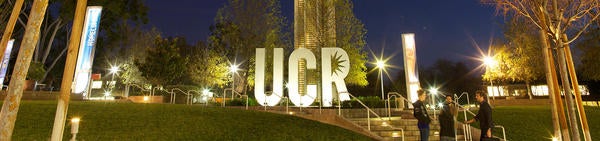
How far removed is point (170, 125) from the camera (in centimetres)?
830

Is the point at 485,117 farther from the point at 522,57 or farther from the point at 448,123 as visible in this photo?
the point at 522,57

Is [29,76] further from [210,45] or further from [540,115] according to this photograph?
[540,115]

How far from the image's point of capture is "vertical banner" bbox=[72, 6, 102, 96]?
673 inches

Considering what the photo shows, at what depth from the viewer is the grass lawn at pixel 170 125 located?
740cm

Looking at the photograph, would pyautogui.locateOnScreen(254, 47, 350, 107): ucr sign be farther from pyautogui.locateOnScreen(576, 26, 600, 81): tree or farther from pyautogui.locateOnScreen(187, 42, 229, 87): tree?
pyautogui.locateOnScreen(576, 26, 600, 81): tree

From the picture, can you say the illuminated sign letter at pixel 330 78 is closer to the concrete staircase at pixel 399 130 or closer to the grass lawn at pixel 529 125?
the concrete staircase at pixel 399 130

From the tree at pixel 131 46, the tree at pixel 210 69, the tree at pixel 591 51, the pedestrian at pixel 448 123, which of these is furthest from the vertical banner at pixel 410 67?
the tree at pixel 131 46

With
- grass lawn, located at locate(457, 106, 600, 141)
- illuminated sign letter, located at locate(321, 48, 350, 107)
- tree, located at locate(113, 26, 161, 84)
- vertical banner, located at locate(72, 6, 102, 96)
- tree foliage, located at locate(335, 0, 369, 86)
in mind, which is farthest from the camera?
tree, located at locate(113, 26, 161, 84)

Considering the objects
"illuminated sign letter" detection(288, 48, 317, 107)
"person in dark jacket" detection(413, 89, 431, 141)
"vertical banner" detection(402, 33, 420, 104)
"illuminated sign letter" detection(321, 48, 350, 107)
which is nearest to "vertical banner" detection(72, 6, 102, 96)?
"illuminated sign letter" detection(288, 48, 317, 107)

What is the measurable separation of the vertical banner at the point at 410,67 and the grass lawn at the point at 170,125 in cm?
672

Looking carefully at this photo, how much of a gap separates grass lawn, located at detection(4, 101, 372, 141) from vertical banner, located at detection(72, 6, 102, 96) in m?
7.96

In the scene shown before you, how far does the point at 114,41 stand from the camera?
111 feet

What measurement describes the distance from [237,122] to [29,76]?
1818 centimetres

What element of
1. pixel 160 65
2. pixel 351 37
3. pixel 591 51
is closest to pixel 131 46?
pixel 160 65
